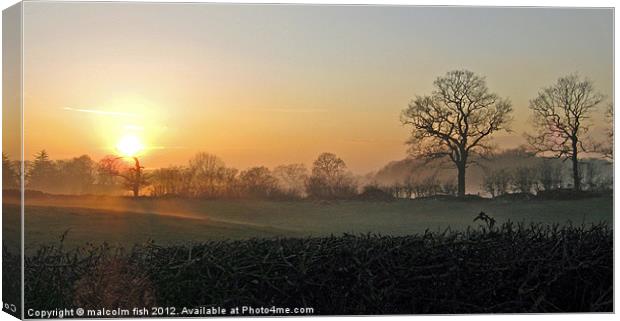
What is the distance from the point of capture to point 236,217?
35.3ft

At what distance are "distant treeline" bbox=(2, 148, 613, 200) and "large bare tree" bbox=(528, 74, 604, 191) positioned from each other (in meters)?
0.12

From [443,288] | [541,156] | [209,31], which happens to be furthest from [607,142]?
[209,31]

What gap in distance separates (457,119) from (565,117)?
1.02 metres

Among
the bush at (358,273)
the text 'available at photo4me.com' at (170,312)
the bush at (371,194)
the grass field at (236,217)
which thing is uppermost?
the bush at (371,194)

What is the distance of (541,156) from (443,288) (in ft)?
5.07

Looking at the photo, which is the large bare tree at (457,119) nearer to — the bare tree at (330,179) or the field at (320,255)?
the field at (320,255)

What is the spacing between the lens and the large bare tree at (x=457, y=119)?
11.0m

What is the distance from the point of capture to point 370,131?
35.9ft

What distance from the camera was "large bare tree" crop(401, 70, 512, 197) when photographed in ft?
36.2

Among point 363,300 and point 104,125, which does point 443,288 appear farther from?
point 104,125

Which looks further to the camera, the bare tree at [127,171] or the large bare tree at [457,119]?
the large bare tree at [457,119]

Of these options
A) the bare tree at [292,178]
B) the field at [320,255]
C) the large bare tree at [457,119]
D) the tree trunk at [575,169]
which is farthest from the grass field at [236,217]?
the large bare tree at [457,119]

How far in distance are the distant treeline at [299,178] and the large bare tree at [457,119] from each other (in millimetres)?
147

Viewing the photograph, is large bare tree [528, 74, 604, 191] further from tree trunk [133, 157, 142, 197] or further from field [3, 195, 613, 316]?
tree trunk [133, 157, 142, 197]
